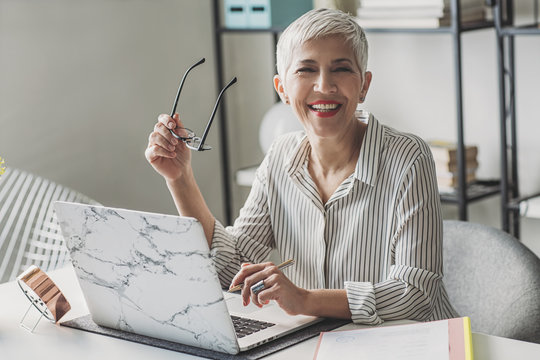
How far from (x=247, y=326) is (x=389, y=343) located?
0.24 metres

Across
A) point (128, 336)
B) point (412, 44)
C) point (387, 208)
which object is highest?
point (412, 44)

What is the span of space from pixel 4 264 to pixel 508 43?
1675 mm

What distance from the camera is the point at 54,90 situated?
9.32ft

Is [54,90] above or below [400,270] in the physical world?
above

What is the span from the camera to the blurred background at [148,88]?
2734 millimetres

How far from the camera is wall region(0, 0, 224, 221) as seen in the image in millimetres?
2748

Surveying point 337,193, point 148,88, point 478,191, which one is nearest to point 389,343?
point 337,193

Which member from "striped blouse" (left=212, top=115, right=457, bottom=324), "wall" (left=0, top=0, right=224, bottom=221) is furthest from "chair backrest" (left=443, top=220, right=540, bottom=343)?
"wall" (left=0, top=0, right=224, bottom=221)

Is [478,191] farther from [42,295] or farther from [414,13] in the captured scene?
[42,295]

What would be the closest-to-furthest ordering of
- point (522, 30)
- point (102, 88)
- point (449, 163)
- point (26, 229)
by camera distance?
1. point (26, 229)
2. point (522, 30)
3. point (449, 163)
4. point (102, 88)

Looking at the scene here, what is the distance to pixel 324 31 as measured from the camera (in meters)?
1.52

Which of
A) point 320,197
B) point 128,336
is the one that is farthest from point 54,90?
point 128,336

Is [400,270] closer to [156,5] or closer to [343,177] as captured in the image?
[343,177]

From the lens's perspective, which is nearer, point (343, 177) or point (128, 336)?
point (128, 336)
